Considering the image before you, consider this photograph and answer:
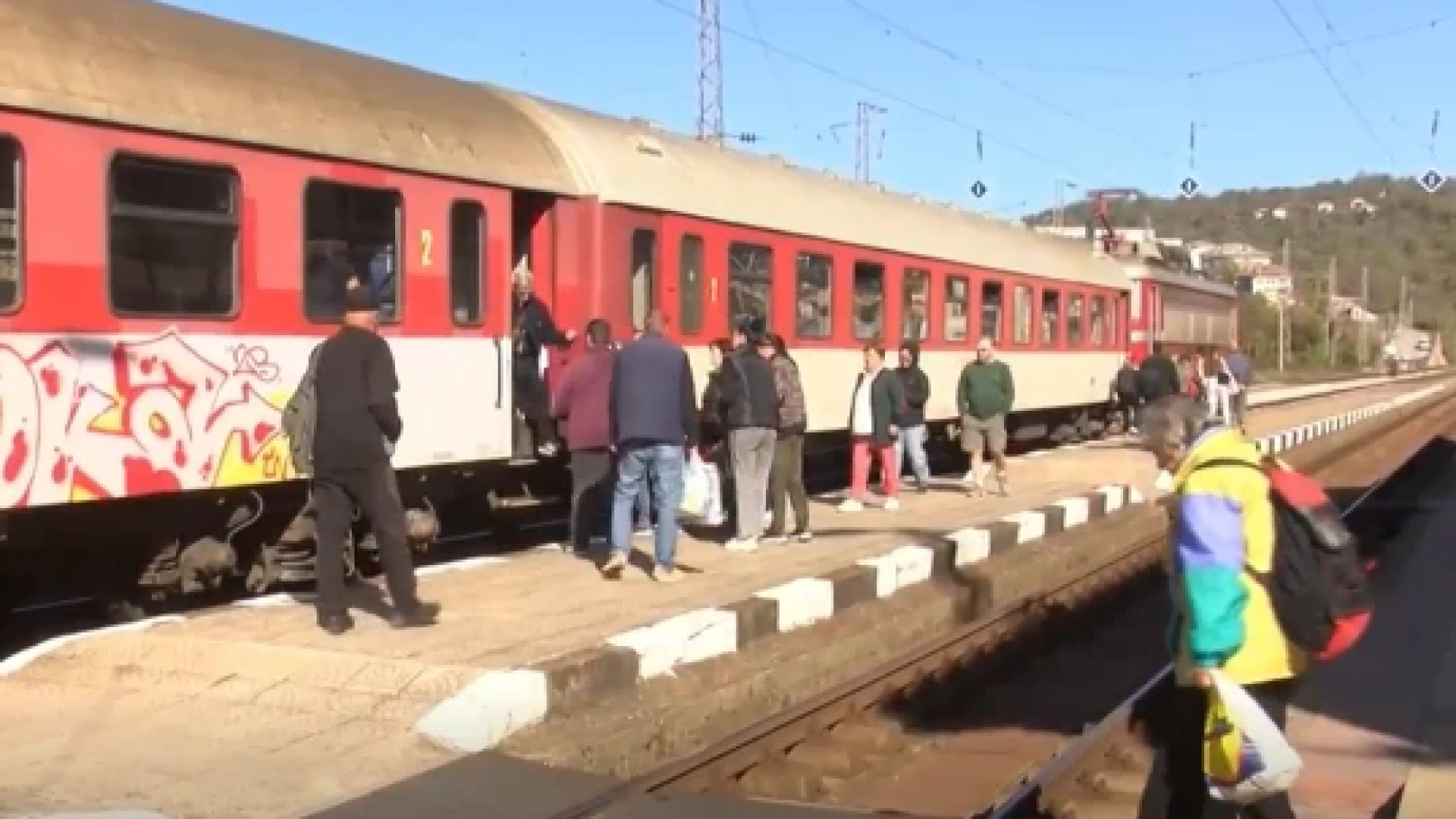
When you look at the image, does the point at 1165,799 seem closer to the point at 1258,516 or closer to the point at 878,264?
the point at 1258,516

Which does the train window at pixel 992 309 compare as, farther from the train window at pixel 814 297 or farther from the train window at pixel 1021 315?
the train window at pixel 814 297

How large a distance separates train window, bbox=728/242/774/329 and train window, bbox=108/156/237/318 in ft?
21.7

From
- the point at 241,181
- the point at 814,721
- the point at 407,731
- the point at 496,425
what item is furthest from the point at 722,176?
the point at 407,731

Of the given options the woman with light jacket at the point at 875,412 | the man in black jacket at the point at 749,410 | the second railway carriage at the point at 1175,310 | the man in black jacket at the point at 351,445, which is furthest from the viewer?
the second railway carriage at the point at 1175,310

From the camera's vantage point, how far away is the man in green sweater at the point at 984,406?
1958 cm

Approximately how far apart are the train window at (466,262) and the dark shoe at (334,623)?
11.6ft

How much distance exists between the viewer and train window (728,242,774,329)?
54.0 ft

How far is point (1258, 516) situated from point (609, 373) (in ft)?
24.4

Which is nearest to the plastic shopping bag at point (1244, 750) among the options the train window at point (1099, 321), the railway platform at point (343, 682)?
the railway platform at point (343, 682)

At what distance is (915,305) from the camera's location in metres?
21.5

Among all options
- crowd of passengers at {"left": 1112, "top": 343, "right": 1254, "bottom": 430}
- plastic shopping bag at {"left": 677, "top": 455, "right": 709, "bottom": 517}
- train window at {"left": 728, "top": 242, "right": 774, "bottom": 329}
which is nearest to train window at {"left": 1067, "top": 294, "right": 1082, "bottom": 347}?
crowd of passengers at {"left": 1112, "top": 343, "right": 1254, "bottom": 430}

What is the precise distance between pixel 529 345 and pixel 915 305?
351 inches

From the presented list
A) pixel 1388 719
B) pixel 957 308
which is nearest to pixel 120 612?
pixel 1388 719

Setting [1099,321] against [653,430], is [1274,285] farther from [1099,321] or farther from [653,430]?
[653,430]
